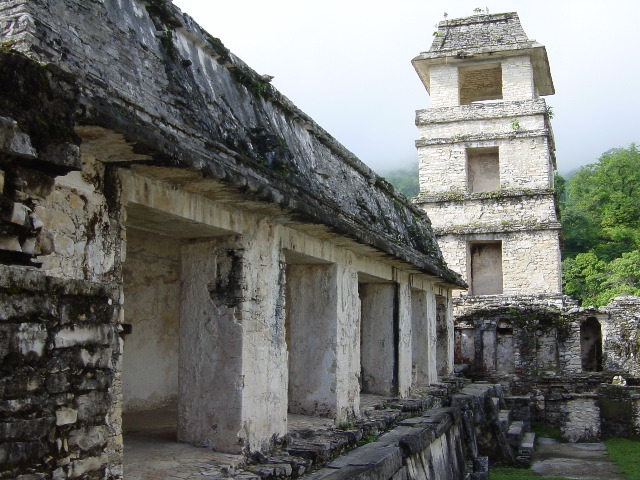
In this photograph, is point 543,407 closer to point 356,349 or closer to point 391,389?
point 391,389

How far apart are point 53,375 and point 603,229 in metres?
33.5

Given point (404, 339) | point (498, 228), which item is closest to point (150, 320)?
point (404, 339)

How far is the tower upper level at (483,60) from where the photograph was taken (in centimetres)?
2033

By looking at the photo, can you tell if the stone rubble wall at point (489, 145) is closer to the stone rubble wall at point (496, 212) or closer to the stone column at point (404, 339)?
the stone rubble wall at point (496, 212)

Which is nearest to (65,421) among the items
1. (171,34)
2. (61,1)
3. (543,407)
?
(61,1)

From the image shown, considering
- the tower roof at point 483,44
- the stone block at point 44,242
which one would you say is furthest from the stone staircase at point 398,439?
the tower roof at point 483,44

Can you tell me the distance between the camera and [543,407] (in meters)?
15.7

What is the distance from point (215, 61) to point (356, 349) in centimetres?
352

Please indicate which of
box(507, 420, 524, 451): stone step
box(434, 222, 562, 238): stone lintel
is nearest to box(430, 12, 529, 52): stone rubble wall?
box(434, 222, 562, 238): stone lintel

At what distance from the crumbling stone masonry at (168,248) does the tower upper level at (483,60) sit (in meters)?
11.8

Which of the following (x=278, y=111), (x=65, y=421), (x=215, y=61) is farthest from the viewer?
(x=278, y=111)

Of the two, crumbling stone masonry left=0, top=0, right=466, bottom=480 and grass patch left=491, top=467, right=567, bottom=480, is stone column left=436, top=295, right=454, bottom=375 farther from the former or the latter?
Answer: crumbling stone masonry left=0, top=0, right=466, bottom=480

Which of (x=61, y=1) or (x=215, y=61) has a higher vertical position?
(x=215, y=61)

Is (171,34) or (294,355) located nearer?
(171,34)
